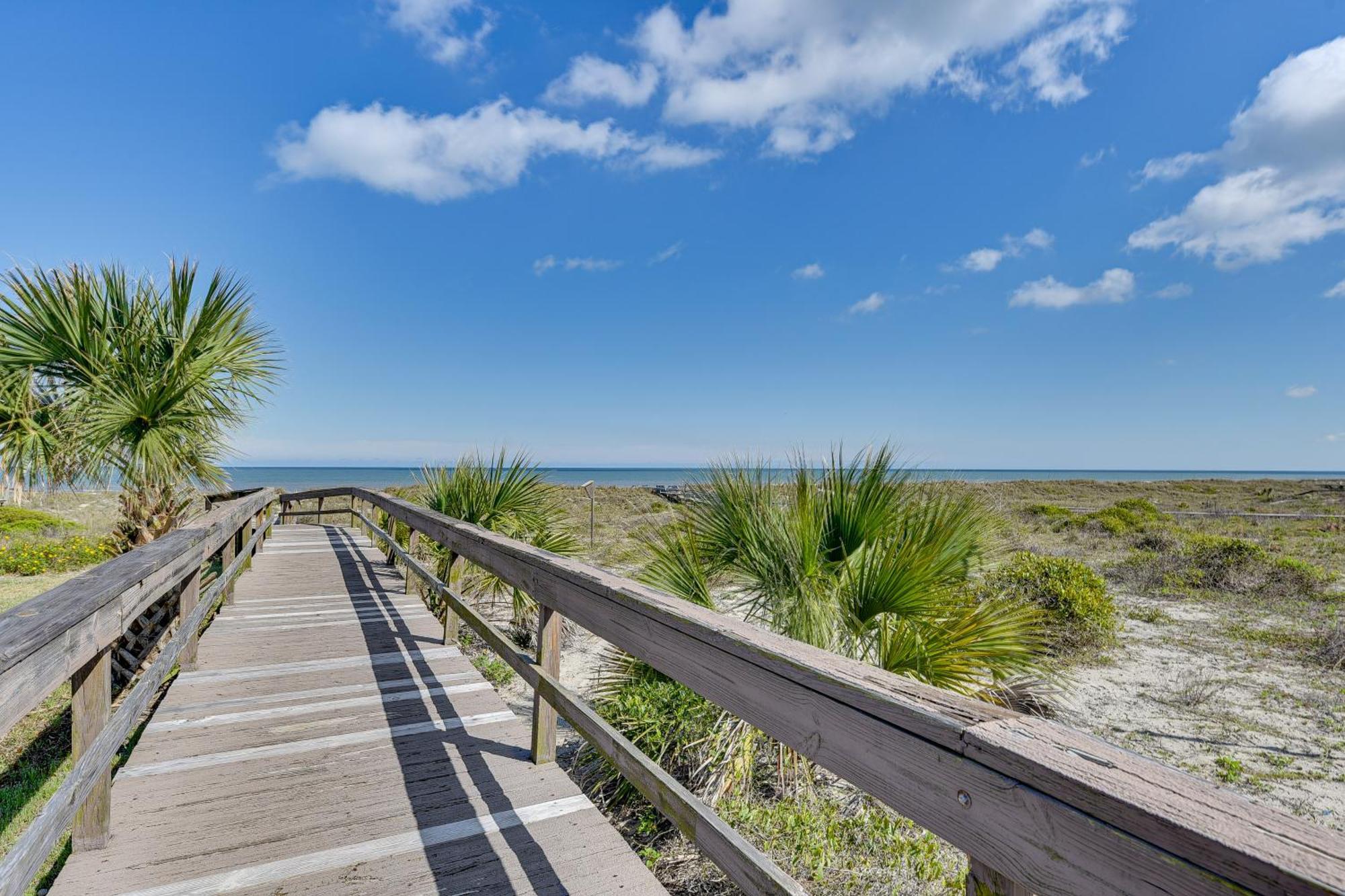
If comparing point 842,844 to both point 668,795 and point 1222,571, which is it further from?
point 1222,571

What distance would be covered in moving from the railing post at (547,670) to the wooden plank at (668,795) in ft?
0.05

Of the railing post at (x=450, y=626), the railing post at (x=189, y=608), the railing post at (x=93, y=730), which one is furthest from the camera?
the railing post at (x=450, y=626)

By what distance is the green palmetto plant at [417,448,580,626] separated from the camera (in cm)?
836

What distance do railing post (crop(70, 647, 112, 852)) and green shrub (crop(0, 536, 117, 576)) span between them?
11108 mm

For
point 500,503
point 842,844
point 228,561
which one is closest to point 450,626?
point 228,561

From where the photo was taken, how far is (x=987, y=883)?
107 cm

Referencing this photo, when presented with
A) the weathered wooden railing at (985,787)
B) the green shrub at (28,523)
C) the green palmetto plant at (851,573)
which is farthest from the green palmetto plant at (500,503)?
the green shrub at (28,523)

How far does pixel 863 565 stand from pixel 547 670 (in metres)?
2.09

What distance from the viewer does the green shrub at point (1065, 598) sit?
827 cm

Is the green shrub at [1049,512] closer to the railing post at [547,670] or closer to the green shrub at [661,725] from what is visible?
the green shrub at [661,725]

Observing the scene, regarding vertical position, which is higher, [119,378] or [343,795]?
[119,378]

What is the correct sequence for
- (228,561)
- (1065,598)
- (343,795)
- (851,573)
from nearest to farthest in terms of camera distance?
(343,795)
(851,573)
(228,561)
(1065,598)

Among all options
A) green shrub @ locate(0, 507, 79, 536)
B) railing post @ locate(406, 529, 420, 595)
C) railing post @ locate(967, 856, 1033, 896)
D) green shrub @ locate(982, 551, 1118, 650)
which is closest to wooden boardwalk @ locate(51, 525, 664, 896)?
railing post @ locate(967, 856, 1033, 896)

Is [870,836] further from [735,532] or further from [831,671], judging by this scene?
[831,671]
